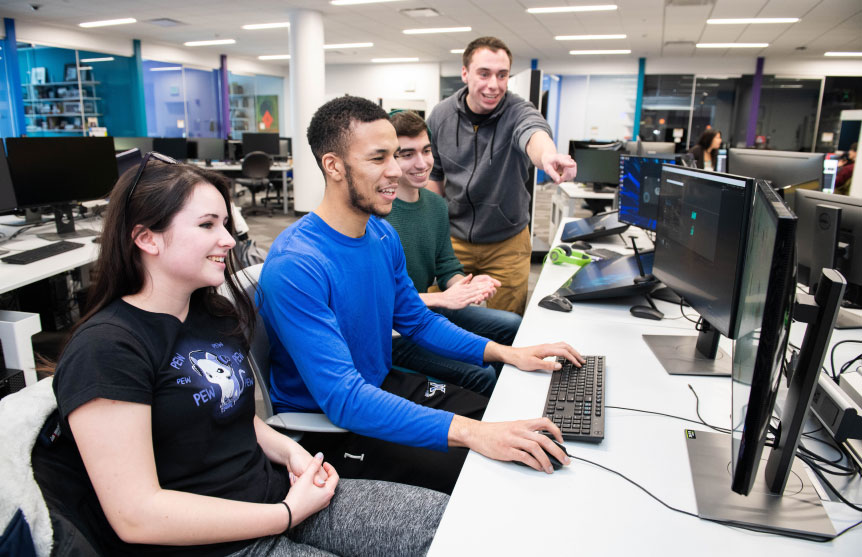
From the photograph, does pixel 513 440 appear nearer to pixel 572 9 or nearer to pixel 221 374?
pixel 221 374

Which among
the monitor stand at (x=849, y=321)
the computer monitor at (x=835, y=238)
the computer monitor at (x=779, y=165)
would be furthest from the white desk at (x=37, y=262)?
the computer monitor at (x=779, y=165)

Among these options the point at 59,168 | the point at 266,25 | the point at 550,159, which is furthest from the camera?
the point at 266,25

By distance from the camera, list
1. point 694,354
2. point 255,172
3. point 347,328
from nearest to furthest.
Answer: point 347,328
point 694,354
point 255,172

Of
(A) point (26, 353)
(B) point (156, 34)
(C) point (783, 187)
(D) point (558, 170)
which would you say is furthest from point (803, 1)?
(B) point (156, 34)

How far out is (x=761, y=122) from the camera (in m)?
11.6

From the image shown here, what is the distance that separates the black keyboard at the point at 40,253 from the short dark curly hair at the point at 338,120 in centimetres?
204

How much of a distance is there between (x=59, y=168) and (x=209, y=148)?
6.12 m

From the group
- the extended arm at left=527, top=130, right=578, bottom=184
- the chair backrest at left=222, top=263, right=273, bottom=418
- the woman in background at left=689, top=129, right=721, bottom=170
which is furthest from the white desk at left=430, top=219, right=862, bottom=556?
the woman in background at left=689, top=129, right=721, bottom=170

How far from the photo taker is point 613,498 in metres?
0.93

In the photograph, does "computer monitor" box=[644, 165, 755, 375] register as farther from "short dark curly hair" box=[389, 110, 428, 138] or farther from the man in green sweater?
"short dark curly hair" box=[389, 110, 428, 138]

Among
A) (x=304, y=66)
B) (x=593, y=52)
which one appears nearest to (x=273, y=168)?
(x=304, y=66)

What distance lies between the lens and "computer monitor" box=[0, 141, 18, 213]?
295 cm

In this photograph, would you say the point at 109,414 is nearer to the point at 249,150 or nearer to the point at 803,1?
the point at 803,1

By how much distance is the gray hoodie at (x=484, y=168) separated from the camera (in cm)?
255
